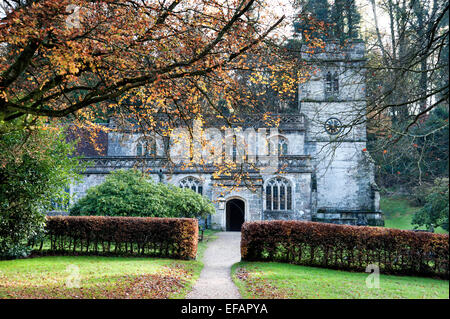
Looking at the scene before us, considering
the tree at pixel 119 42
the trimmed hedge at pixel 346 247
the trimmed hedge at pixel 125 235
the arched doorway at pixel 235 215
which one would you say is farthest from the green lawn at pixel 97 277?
the arched doorway at pixel 235 215

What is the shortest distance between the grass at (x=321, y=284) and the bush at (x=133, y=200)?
6.27m

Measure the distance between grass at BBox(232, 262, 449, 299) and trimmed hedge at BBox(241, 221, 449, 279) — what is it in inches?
18.5

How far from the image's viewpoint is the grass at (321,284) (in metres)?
7.42

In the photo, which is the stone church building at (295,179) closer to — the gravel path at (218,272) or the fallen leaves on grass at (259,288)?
the gravel path at (218,272)

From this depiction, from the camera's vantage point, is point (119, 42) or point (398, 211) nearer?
point (119, 42)

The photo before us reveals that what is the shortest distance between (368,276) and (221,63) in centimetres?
764

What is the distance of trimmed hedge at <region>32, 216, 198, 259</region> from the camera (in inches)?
519

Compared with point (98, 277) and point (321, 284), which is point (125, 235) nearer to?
point (98, 277)

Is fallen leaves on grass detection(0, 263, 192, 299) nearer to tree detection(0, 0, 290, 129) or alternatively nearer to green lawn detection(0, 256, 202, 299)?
green lawn detection(0, 256, 202, 299)

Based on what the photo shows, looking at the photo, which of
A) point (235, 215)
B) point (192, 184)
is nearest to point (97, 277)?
point (192, 184)

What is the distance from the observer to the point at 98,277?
29.6 ft

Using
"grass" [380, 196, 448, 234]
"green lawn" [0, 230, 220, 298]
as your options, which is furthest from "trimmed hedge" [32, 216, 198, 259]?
"grass" [380, 196, 448, 234]

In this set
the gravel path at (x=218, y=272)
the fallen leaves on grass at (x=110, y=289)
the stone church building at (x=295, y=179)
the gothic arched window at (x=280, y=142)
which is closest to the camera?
the fallen leaves on grass at (x=110, y=289)

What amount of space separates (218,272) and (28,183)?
22.3 ft
